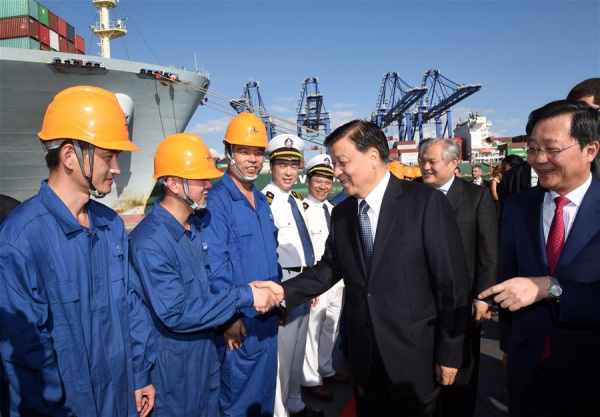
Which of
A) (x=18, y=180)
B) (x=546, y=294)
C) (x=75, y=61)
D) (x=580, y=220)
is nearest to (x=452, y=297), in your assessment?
(x=546, y=294)

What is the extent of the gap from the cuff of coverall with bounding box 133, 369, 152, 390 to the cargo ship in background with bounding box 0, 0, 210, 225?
39.7 ft

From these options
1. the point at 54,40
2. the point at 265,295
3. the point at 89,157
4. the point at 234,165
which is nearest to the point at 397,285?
the point at 265,295

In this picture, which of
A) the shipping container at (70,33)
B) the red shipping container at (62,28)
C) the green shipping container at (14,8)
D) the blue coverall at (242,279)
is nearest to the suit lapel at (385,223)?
the blue coverall at (242,279)

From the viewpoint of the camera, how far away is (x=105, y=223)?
1880 millimetres

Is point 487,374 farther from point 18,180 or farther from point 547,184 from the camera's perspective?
point 18,180

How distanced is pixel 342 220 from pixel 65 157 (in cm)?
155

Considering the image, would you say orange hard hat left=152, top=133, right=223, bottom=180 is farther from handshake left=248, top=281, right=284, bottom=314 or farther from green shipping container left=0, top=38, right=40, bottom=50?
green shipping container left=0, top=38, right=40, bottom=50

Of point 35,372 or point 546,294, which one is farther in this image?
point 546,294

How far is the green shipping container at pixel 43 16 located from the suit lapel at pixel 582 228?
1859 centimetres

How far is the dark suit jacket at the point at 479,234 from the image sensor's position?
2.94 meters

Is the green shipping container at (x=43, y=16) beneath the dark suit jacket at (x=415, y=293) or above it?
above

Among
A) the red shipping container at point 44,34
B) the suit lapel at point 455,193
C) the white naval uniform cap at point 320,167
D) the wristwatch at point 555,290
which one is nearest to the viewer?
the wristwatch at point 555,290

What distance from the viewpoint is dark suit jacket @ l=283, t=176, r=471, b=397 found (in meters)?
2.00

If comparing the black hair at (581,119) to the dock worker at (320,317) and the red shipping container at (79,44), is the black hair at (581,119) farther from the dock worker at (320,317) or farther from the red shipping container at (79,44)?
the red shipping container at (79,44)
